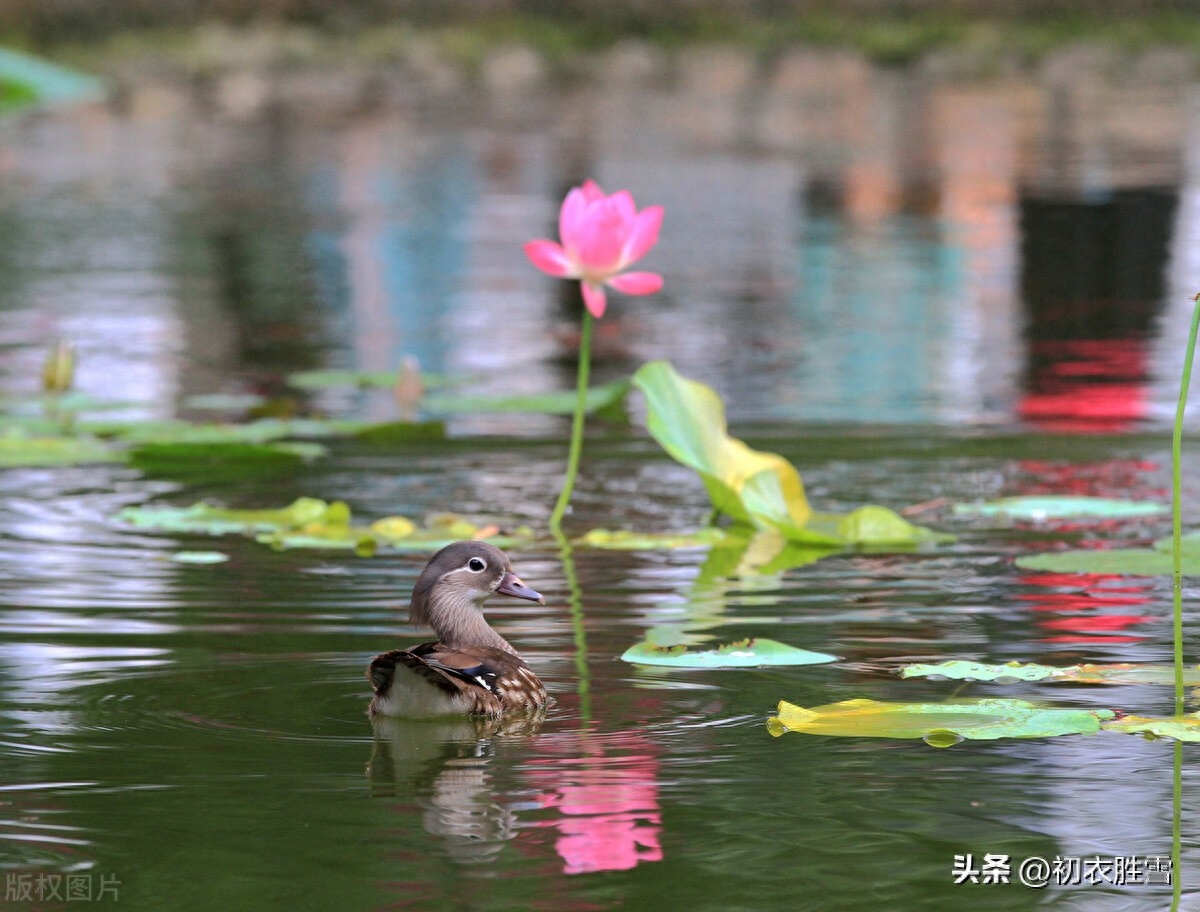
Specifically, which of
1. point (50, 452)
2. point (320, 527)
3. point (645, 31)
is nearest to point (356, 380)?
point (50, 452)

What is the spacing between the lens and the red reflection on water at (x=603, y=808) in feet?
8.90

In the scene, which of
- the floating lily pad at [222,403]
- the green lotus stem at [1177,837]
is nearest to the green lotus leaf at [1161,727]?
the green lotus stem at [1177,837]

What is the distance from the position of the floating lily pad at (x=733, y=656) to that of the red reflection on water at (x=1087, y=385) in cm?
312

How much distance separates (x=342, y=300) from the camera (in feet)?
37.0

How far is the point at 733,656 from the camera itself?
372 cm

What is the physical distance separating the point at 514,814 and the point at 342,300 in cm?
854

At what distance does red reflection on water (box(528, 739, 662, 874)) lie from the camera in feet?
8.90

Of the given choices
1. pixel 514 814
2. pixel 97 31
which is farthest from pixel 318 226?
pixel 97 31

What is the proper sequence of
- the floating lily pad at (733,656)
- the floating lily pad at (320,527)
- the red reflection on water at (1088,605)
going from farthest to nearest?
the floating lily pad at (320,527), the red reflection on water at (1088,605), the floating lily pad at (733,656)

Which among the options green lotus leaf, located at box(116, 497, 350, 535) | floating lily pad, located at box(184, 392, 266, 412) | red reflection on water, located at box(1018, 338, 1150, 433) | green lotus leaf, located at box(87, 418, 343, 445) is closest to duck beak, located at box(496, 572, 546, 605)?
green lotus leaf, located at box(116, 497, 350, 535)

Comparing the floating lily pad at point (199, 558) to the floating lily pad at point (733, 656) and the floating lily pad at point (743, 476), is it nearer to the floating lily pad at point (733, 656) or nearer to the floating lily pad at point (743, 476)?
the floating lily pad at point (743, 476)

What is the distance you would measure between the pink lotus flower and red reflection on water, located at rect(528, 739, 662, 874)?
169cm

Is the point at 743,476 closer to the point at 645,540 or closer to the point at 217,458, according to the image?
the point at 645,540

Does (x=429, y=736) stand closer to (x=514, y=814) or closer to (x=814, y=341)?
(x=514, y=814)
